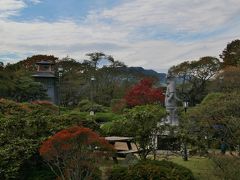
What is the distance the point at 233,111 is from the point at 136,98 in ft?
89.7

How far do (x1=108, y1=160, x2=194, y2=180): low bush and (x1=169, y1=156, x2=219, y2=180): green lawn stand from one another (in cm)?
113

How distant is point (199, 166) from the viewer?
1521 cm

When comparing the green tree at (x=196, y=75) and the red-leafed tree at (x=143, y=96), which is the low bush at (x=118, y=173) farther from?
the green tree at (x=196, y=75)

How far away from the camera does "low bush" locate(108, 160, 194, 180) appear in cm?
1123

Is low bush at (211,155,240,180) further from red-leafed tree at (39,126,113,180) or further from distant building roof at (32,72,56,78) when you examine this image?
distant building roof at (32,72,56,78)

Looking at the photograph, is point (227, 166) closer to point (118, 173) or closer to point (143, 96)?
point (118, 173)

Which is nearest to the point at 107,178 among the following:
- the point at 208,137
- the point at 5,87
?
the point at 208,137

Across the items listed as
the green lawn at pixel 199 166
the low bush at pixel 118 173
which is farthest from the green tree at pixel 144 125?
the green lawn at pixel 199 166

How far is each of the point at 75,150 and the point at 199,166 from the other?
6362mm

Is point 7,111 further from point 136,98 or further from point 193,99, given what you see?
point 193,99

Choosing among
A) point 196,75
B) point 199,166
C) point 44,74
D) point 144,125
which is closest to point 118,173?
point 144,125

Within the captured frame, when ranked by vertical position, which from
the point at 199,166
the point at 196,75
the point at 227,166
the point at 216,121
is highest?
the point at 196,75

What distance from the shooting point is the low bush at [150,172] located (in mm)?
11227

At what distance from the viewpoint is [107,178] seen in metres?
11.8
